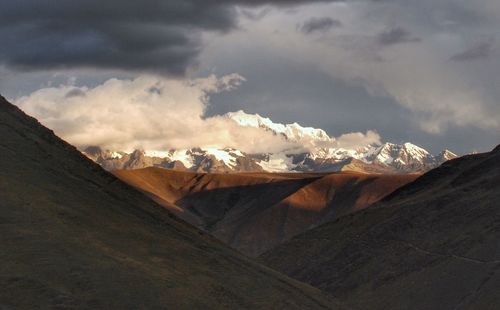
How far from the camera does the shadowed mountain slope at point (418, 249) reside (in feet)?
381

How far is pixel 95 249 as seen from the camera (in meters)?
77.1

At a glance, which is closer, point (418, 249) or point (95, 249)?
point (95, 249)

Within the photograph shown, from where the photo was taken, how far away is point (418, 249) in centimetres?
13825

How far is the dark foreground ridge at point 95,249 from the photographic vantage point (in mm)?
66938

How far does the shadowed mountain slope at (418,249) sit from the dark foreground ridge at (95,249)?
18379 mm

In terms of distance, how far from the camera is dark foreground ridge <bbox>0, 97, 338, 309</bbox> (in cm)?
6694

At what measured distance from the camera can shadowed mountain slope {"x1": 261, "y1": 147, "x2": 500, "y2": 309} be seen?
116125 millimetres

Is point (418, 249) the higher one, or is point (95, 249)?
point (95, 249)

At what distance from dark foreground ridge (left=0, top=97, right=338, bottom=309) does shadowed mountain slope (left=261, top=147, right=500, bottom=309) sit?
18.4m

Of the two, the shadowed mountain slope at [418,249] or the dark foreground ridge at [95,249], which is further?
the shadowed mountain slope at [418,249]

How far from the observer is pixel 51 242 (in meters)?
74.1

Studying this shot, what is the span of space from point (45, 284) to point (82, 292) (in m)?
3.01

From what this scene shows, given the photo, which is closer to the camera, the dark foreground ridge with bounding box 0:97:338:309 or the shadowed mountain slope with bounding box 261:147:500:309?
the dark foreground ridge with bounding box 0:97:338:309

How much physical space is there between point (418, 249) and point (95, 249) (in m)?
74.1
